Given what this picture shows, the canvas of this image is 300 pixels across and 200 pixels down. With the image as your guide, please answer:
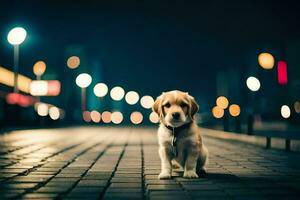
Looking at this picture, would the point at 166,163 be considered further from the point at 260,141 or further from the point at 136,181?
the point at 260,141

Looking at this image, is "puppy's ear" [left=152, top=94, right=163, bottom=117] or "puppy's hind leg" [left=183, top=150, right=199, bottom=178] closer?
"puppy's hind leg" [left=183, top=150, right=199, bottom=178]

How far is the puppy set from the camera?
667cm

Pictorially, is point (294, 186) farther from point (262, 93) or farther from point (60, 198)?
point (262, 93)

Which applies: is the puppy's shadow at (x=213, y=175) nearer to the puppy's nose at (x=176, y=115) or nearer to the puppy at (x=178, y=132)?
the puppy at (x=178, y=132)

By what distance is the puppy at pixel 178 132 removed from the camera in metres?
6.67

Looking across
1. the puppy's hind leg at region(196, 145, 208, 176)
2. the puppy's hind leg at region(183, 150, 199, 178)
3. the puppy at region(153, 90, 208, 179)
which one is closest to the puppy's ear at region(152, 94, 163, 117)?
the puppy at region(153, 90, 208, 179)

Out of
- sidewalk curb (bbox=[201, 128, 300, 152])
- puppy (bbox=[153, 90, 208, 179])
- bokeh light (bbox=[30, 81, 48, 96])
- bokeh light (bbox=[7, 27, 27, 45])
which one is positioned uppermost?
bokeh light (bbox=[7, 27, 27, 45])

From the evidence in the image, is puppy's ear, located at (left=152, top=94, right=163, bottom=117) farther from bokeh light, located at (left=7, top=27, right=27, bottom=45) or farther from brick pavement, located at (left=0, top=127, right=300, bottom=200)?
bokeh light, located at (left=7, top=27, right=27, bottom=45)

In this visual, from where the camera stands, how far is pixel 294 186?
621 cm

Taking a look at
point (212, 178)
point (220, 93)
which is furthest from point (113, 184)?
point (220, 93)

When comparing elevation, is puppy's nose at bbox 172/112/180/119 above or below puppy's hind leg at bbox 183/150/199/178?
above

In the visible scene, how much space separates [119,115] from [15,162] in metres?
136

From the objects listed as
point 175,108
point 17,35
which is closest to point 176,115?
point 175,108

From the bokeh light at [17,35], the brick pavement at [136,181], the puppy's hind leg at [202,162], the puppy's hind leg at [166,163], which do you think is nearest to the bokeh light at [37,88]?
the bokeh light at [17,35]
